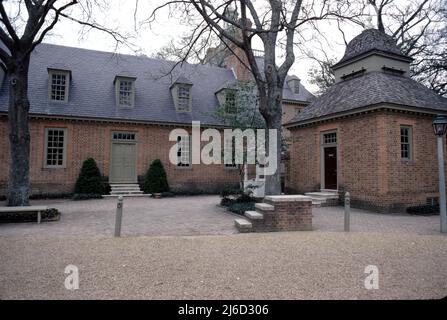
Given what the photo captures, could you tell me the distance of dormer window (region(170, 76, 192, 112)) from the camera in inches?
754

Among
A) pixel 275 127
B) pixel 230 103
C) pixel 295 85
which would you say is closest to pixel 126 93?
pixel 230 103

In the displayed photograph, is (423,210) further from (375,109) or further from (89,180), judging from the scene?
(89,180)

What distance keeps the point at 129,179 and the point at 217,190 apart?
5.75 m

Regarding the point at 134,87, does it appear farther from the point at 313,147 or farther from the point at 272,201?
the point at 272,201

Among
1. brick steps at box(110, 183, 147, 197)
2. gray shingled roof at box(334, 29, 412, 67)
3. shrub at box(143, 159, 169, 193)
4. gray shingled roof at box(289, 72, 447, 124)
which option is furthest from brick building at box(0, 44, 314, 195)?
gray shingled roof at box(334, 29, 412, 67)

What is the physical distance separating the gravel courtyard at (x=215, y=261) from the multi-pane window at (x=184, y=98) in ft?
40.6

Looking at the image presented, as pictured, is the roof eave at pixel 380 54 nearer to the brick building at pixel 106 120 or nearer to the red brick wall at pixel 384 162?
the red brick wall at pixel 384 162

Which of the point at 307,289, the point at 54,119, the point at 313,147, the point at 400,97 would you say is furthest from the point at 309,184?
the point at 54,119

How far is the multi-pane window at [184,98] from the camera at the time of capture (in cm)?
1931

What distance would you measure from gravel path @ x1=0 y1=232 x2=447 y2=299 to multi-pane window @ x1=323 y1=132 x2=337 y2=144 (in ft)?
25.7

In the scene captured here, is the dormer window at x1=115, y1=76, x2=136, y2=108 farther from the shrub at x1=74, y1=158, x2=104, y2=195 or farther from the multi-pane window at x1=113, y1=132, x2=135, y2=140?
the shrub at x1=74, y1=158, x2=104, y2=195

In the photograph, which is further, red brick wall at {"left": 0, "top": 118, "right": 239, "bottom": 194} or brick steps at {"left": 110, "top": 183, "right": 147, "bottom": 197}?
brick steps at {"left": 110, "top": 183, "right": 147, "bottom": 197}

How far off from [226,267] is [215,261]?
14.2 inches

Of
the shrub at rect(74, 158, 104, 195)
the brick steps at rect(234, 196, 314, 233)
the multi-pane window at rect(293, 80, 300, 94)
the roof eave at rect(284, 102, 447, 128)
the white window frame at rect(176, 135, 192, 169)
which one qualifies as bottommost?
the brick steps at rect(234, 196, 314, 233)
